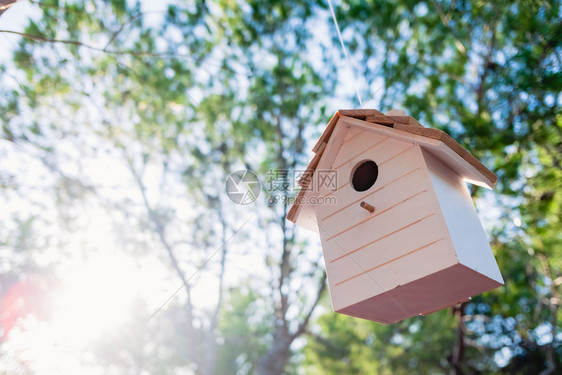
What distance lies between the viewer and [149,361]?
13039 millimetres

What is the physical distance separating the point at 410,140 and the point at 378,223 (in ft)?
1.68

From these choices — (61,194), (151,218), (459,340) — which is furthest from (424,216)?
(61,194)

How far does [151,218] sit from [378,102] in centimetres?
461

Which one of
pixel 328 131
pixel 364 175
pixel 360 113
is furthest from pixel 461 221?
pixel 328 131

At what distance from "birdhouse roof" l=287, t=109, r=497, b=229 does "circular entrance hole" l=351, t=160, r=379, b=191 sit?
0.21m

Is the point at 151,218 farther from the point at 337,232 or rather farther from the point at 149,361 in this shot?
the point at 149,361

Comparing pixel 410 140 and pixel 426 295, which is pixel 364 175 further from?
pixel 426 295

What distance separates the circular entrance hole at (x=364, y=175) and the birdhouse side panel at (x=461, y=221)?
38 centimetres

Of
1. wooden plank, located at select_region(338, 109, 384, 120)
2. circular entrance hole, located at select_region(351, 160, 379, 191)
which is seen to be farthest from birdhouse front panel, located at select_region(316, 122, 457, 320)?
wooden plank, located at select_region(338, 109, 384, 120)

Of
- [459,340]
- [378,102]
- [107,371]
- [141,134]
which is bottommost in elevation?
[459,340]

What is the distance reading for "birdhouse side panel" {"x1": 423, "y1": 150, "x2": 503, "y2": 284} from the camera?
1.97 metres

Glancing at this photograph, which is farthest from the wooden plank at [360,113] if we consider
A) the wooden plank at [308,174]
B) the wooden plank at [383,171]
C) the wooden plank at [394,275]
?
the wooden plank at [394,275]

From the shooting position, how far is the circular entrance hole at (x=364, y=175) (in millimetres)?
2543

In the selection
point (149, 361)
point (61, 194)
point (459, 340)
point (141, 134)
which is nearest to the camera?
point (459, 340)
